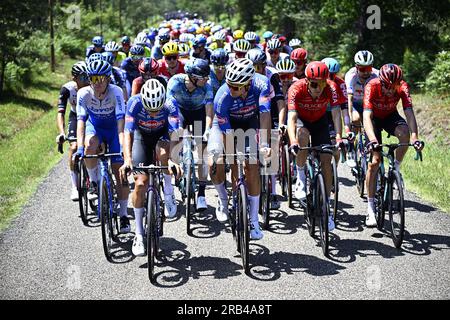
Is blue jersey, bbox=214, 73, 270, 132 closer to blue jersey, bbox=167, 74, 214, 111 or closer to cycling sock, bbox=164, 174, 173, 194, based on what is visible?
blue jersey, bbox=167, 74, 214, 111

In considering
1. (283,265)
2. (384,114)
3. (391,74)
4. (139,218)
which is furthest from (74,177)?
(391,74)

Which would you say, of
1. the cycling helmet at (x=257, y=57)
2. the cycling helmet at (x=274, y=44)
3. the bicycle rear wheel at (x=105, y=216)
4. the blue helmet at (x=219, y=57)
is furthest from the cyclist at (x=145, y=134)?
the cycling helmet at (x=274, y=44)

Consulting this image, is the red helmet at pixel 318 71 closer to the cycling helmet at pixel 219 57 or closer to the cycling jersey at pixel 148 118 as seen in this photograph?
the cycling jersey at pixel 148 118

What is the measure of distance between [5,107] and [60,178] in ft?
27.7

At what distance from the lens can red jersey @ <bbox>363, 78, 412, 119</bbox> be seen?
734 centimetres

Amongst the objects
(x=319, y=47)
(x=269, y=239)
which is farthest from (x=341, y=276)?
(x=319, y=47)

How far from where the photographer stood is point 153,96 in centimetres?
634

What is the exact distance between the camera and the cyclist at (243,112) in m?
6.46

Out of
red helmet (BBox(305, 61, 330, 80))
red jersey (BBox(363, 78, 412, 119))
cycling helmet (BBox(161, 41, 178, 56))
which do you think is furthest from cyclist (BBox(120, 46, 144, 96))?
red jersey (BBox(363, 78, 412, 119))

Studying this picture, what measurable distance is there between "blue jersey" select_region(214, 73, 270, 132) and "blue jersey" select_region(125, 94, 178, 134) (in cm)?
59

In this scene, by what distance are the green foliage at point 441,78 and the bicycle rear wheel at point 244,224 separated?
11.7 meters

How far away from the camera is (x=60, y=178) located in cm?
1095

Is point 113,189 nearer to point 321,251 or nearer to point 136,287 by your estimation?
point 136,287

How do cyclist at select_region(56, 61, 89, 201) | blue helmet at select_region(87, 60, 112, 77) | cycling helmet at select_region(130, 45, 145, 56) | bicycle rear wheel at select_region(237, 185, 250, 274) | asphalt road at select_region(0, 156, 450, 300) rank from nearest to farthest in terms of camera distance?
asphalt road at select_region(0, 156, 450, 300) → bicycle rear wheel at select_region(237, 185, 250, 274) → blue helmet at select_region(87, 60, 112, 77) → cyclist at select_region(56, 61, 89, 201) → cycling helmet at select_region(130, 45, 145, 56)
